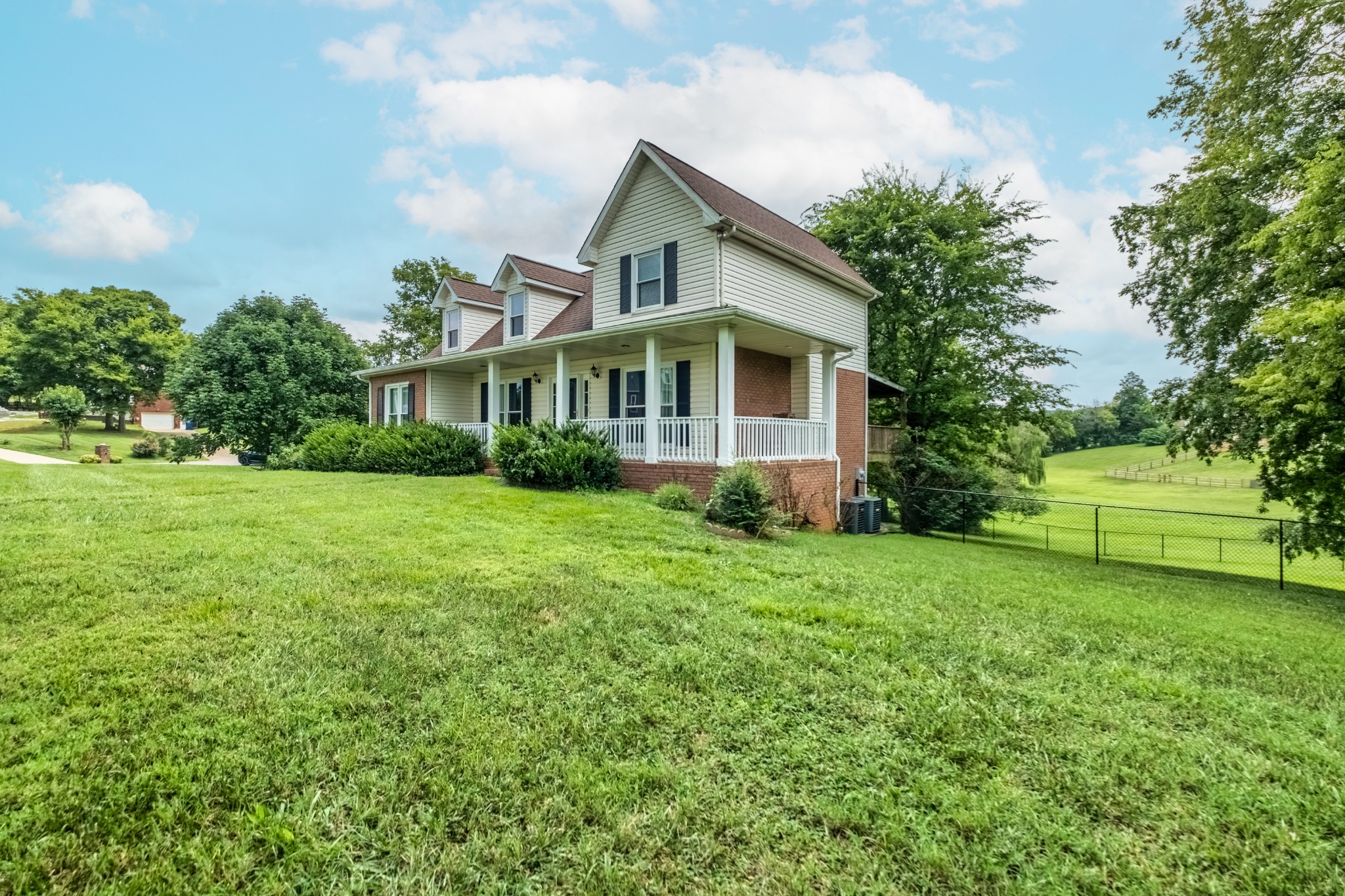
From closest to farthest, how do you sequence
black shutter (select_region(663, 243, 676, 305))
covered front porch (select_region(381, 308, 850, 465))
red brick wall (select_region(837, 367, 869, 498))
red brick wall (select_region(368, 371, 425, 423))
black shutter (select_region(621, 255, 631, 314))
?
covered front porch (select_region(381, 308, 850, 465)) → black shutter (select_region(663, 243, 676, 305)) → black shutter (select_region(621, 255, 631, 314)) → red brick wall (select_region(837, 367, 869, 498)) → red brick wall (select_region(368, 371, 425, 423))

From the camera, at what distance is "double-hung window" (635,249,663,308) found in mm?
14742

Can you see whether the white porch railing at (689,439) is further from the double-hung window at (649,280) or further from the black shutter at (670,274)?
the double-hung window at (649,280)

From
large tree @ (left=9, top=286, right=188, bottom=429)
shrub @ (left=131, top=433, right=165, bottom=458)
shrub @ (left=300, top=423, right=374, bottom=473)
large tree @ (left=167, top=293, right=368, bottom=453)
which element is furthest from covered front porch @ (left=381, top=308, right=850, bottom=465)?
large tree @ (left=9, top=286, right=188, bottom=429)

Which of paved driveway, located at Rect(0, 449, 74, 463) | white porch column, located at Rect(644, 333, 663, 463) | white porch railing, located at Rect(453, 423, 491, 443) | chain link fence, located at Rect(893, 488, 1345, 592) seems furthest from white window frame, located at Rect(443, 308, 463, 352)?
chain link fence, located at Rect(893, 488, 1345, 592)

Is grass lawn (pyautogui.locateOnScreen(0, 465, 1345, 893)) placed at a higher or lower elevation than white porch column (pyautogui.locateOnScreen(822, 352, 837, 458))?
lower

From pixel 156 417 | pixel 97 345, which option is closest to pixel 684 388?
pixel 97 345

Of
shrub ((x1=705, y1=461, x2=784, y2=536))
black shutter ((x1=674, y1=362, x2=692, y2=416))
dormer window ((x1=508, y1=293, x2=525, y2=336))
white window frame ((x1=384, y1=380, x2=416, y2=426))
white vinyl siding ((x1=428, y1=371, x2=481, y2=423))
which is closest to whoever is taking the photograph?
shrub ((x1=705, y1=461, x2=784, y2=536))

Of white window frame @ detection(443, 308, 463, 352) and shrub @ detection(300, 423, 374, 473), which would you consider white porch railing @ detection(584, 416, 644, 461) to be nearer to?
shrub @ detection(300, 423, 374, 473)

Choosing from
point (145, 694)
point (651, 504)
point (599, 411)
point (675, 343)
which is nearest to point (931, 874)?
point (145, 694)

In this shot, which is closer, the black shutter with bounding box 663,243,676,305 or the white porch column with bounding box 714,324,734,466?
the white porch column with bounding box 714,324,734,466

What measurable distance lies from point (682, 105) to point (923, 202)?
10.9 meters

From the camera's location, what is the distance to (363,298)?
37562 mm

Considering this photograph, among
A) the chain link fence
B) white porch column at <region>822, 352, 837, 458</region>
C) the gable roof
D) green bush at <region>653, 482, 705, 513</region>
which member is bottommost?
the chain link fence

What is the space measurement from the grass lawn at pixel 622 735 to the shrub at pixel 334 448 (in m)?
12.0
